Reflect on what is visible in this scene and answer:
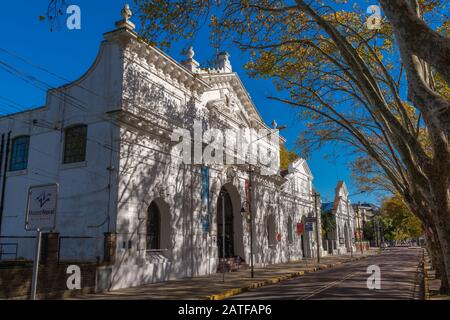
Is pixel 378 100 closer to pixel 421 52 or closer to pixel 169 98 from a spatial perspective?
pixel 421 52

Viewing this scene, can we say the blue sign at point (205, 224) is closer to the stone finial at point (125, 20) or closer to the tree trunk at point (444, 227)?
the stone finial at point (125, 20)

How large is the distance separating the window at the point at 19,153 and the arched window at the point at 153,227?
6.65m

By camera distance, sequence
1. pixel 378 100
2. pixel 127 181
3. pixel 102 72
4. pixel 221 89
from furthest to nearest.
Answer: pixel 221 89 → pixel 102 72 → pixel 127 181 → pixel 378 100

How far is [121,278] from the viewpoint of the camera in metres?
15.7

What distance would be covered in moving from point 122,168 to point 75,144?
2997 mm

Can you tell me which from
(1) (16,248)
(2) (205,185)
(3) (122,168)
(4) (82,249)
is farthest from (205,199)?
(1) (16,248)

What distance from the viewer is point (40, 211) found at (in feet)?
20.4

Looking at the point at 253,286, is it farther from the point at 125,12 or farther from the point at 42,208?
the point at 125,12

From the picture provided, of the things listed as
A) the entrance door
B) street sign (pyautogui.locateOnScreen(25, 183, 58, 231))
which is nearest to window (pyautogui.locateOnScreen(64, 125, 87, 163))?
the entrance door

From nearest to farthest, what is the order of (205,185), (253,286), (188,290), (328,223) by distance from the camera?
1. (188,290)
2. (253,286)
3. (205,185)
4. (328,223)

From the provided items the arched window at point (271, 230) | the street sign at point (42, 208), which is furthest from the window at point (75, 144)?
the arched window at point (271, 230)

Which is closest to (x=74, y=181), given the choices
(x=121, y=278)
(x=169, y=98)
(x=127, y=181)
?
(x=127, y=181)

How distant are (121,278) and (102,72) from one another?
921 cm

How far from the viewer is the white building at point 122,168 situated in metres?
16.4
